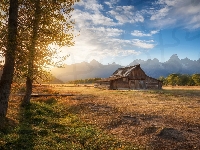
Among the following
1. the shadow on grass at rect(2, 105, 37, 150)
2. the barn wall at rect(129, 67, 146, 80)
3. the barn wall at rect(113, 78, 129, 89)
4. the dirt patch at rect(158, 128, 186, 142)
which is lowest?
the dirt patch at rect(158, 128, 186, 142)

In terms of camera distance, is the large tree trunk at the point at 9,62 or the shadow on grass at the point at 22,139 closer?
the shadow on grass at the point at 22,139

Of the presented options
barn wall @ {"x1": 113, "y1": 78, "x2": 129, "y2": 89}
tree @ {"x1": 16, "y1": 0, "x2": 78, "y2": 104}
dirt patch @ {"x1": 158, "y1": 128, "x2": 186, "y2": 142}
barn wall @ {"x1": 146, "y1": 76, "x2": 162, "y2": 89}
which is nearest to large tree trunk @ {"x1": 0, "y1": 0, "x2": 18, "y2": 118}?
tree @ {"x1": 16, "y1": 0, "x2": 78, "y2": 104}

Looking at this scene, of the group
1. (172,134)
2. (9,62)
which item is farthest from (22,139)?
(172,134)

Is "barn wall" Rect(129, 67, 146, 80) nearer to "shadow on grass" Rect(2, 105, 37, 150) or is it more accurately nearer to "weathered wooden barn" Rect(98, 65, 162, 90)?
"weathered wooden barn" Rect(98, 65, 162, 90)

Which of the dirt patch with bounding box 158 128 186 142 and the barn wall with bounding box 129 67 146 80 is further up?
the barn wall with bounding box 129 67 146 80

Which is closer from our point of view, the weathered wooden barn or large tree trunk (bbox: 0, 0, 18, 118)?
large tree trunk (bbox: 0, 0, 18, 118)

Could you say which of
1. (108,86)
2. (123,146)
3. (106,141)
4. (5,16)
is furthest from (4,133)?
(108,86)

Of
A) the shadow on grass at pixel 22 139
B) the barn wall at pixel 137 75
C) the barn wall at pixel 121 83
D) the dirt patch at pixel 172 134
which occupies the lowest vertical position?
the dirt patch at pixel 172 134

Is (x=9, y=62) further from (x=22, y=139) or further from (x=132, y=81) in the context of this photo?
(x=132, y=81)

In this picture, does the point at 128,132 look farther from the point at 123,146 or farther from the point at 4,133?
the point at 4,133

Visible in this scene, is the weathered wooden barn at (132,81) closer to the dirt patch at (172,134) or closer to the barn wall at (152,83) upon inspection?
the barn wall at (152,83)

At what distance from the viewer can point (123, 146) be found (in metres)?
9.62

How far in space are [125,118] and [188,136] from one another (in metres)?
5.84

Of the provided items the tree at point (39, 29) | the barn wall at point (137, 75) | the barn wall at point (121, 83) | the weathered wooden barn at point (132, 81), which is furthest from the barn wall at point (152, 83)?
the tree at point (39, 29)
